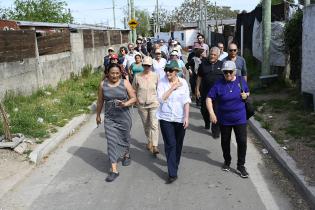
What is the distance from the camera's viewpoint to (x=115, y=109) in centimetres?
614

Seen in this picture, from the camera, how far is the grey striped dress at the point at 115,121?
20.0ft

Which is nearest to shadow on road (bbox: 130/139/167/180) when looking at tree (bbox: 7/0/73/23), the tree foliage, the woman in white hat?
the woman in white hat

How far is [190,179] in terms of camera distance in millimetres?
5906

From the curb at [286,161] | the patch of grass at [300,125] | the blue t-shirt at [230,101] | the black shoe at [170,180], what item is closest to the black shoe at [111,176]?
the black shoe at [170,180]

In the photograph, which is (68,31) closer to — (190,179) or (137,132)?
(137,132)

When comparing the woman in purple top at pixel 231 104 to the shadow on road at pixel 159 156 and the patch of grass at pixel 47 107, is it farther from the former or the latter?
the patch of grass at pixel 47 107

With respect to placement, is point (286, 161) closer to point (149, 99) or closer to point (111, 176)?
point (149, 99)

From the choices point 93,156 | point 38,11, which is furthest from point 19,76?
point 38,11

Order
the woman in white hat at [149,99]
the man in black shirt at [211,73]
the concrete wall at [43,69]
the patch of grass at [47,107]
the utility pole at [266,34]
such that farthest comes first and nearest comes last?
1. the utility pole at [266,34]
2. the concrete wall at [43,69]
3. the patch of grass at [47,107]
4. the man in black shirt at [211,73]
5. the woman in white hat at [149,99]

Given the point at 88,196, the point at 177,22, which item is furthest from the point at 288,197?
the point at 177,22

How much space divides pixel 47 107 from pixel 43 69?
356cm

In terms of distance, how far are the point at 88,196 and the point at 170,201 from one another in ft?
3.47

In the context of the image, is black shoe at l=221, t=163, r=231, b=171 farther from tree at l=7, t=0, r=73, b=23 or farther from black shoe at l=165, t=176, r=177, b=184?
tree at l=7, t=0, r=73, b=23

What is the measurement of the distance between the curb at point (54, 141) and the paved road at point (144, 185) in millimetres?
159
